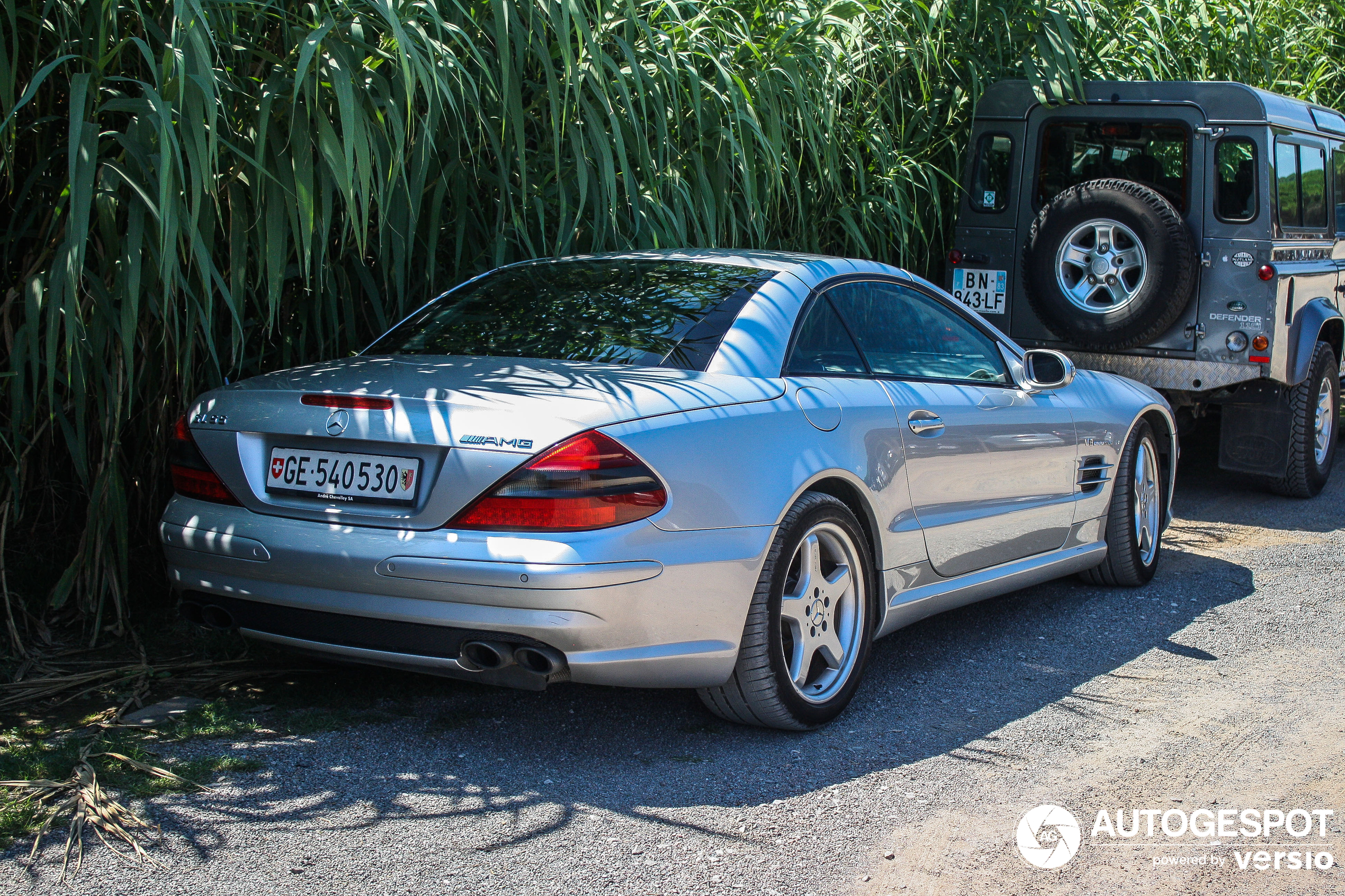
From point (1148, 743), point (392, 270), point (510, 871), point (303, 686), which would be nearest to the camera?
point (510, 871)

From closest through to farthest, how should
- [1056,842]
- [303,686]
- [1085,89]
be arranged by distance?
[1056,842]
[303,686]
[1085,89]

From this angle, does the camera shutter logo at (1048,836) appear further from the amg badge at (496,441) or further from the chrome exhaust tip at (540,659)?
the amg badge at (496,441)

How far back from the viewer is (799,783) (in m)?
3.11

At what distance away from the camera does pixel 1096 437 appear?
4.82m

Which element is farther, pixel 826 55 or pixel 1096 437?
pixel 826 55

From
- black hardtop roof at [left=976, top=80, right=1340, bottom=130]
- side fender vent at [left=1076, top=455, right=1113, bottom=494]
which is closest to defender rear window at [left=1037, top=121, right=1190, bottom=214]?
black hardtop roof at [left=976, top=80, right=1340, bottom=130]

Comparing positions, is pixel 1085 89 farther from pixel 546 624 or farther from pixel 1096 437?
pixel 546 624

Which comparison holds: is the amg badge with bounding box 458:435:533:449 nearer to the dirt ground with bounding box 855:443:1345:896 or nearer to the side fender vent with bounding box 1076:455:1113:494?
the dirt ground with bounding box 855:443:1345:896

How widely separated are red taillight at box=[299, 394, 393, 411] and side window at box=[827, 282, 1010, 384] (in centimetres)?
146

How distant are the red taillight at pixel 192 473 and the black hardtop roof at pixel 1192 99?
548cm

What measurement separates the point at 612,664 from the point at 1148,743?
1.51 m

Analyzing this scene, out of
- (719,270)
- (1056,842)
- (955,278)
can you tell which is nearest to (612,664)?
(1056,842)

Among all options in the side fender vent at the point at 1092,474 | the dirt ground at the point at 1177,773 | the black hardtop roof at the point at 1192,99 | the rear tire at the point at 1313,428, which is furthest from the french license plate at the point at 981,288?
the dirt ground at the point at 1177,773

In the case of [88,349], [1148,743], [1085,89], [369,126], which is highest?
[1085,89]
